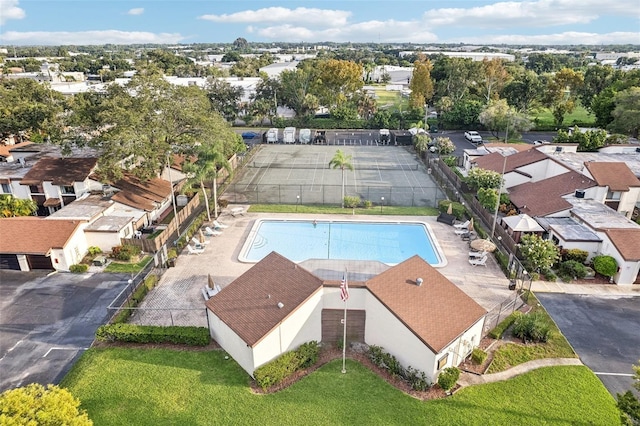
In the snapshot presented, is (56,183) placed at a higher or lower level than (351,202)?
higher

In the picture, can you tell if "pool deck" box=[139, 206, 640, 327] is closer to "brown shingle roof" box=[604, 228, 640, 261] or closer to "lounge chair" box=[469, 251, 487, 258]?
"lounge chair" box=[469, 251, 487, 258]

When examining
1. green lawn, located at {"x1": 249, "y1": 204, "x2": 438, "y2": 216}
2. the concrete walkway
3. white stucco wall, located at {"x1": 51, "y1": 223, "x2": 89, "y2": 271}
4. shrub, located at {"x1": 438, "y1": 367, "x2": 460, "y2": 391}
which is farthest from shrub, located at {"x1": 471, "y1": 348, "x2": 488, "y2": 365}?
white stucco wall, located at {"x1": 51, "y1": 223, "x2": 89, "y2": 271}

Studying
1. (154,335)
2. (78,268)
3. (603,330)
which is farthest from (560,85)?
(78,268)

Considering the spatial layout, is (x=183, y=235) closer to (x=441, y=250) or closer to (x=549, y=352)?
(x=441, y=250)

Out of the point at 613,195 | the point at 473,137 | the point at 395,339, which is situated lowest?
the point at 395,339

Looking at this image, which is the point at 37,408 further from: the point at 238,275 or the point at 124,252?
the point at 124,252

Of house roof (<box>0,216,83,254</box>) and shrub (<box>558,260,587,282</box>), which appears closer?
shrub (<box>558,260,587,282</box>)
